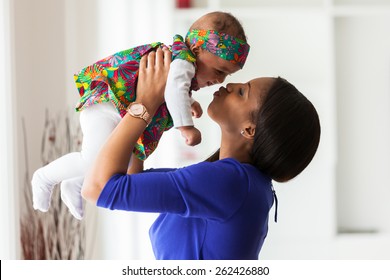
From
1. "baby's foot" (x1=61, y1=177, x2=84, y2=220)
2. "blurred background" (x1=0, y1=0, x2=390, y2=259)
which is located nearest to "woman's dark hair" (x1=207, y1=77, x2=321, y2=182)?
"baby's foot" (x1=61, y1=177, x2=84, y2=220)

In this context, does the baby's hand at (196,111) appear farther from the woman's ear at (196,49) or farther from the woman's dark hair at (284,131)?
the woman's dark hair at (284,131)

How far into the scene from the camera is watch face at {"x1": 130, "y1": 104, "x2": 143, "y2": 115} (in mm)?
1467

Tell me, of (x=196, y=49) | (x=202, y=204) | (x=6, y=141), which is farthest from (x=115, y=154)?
(x=6, y=141)

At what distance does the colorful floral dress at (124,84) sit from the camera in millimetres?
1633

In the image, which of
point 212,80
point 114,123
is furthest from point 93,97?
point 212,80

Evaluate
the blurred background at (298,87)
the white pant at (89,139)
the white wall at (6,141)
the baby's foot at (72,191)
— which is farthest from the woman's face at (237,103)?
the blurred background at (298,87)

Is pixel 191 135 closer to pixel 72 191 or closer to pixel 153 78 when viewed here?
pixel 153 78

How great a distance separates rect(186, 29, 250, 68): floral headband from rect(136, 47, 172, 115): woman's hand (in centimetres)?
12

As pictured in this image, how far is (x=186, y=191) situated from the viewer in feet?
4.76

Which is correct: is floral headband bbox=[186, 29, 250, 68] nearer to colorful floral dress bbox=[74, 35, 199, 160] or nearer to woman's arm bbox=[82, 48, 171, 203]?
colorful floral dress bbox=[74, 35, 199, 160]

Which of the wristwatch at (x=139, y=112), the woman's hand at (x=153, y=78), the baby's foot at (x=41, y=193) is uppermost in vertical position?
the woman's hand at (x=153, y=78)

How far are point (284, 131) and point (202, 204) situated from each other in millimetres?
263

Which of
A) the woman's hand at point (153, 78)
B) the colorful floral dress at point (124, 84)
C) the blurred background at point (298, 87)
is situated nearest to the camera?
the woman's hand at point (153, 78)

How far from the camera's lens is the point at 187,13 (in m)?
4.34
